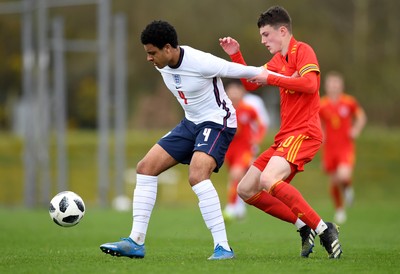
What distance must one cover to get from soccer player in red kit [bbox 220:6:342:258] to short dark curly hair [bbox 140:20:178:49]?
2.85ft

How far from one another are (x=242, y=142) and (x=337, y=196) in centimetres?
221

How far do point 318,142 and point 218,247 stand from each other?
1.46m

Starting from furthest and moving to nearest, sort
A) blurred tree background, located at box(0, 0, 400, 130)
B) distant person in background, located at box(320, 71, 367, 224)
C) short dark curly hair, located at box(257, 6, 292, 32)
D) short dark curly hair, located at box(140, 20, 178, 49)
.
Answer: blurred tree background, located at box(0, 0, 400, 130)
distant person in background, located at box(320, 71, 367, 224)
short dark curly hair, located at box(257, 6, 292, 32)
short dark curly hair, located at box(140, 20, 178, 49)

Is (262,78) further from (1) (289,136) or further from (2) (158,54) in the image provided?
(2) (158,54)

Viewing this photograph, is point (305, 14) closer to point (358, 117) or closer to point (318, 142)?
point (358, 117)

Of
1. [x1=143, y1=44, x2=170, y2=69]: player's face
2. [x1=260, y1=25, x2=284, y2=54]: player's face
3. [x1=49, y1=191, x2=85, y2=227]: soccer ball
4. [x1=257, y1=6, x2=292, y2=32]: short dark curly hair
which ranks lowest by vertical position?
[x1=49, y1=191, x2=85, y2=227]: soccer ball

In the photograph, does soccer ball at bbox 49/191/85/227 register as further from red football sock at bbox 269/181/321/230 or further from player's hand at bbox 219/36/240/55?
player's hand at bbox 219/36/240/55

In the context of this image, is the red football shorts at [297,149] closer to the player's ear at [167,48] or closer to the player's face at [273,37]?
the player's face at [273,37]

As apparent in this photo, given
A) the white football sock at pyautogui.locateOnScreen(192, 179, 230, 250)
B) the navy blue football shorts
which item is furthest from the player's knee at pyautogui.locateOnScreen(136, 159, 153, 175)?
the white football sock at pyautogui.locateOnScreen(192, 179, 230, 250)

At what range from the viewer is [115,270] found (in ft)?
24.8

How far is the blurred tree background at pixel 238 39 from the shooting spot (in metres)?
33.0

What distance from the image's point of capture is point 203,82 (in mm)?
8500

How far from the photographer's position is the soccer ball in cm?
897

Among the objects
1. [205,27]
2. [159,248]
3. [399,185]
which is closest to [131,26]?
[205,27]
